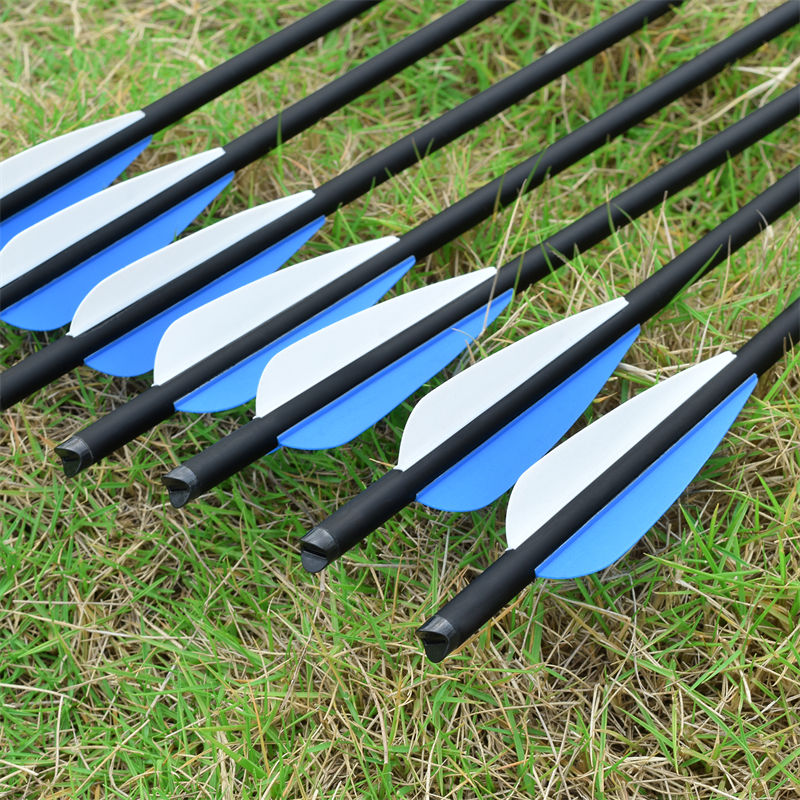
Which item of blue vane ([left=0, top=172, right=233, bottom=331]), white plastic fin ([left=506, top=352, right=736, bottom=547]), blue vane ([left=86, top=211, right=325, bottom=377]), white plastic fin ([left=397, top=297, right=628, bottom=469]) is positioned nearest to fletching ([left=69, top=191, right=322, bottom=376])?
blue vane ([left=86, top=211, right=325, bottom=377])

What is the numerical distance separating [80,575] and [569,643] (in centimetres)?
69

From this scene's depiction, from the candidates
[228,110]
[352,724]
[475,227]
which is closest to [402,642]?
[352,724]

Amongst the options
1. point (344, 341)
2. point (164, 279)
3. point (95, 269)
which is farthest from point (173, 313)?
point (344, 341)

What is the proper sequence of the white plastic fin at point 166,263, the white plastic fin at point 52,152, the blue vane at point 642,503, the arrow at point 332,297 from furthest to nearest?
the white plastic fin at point 52,152 < the white plastic fin at point 166,263 < the arrow at point 332,297 < the blue vane at point 642,503

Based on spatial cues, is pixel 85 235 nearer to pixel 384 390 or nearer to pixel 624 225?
pixel 384 390

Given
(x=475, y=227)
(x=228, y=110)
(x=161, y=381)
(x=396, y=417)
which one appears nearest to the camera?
(x=161, y=381)

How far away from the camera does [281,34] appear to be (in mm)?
1778

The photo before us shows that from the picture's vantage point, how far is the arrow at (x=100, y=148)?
160 cm

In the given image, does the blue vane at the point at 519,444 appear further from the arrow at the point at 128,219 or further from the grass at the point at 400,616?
the arrow at the point at 128,219

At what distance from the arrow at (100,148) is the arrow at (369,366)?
1.89 feet

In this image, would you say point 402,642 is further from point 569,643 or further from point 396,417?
point 396,417

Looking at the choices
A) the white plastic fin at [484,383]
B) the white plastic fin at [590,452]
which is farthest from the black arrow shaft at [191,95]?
the white plastic fin at [590,452]

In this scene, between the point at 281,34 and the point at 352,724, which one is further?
the point at 281,34

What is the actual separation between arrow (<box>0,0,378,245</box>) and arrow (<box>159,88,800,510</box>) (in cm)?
58
